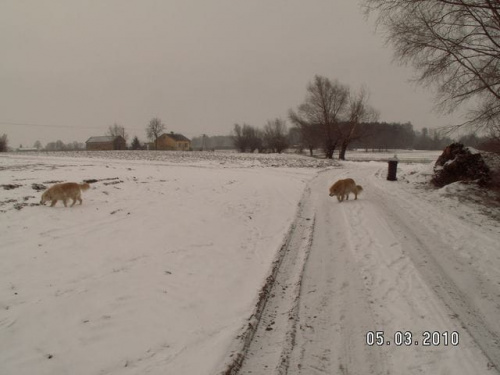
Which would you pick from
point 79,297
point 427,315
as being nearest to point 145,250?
point 79,297

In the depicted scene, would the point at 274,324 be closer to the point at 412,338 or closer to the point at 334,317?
the point at 334,317

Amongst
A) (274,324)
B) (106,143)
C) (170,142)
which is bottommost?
(274,324)

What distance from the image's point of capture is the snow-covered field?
13.0 feet

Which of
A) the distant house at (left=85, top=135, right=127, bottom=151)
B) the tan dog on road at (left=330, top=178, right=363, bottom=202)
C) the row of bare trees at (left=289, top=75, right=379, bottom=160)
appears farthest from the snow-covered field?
the distant house at (left=85, top=135, right=127, bottom=151)

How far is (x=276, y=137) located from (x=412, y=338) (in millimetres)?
77767

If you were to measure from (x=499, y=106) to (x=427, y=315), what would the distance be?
11459 mm

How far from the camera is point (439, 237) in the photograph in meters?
8.44

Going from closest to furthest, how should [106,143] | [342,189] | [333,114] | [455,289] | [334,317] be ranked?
[334,317], [455,289], [342,189], [333,114], [106,143]

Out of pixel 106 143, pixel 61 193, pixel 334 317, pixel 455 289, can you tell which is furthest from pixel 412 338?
pixel 106 143

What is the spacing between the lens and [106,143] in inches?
4021

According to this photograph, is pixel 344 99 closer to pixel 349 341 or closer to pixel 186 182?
pixel 186 182

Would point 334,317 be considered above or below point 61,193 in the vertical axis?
below

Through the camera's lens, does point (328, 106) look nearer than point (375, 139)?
Yes

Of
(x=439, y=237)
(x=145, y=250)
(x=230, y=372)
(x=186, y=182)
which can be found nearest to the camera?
(x=230, y=372)
